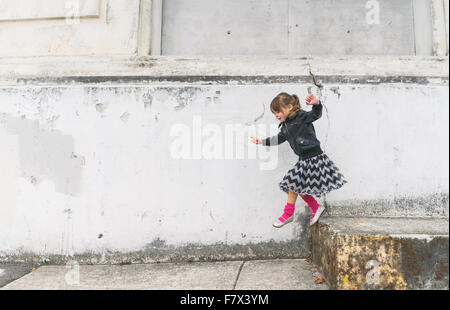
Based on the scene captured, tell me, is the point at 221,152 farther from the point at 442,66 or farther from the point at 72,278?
the point at 442,66

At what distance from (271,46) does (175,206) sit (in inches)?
79.1

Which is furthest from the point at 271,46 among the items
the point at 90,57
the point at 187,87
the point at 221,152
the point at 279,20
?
the point at 90,57

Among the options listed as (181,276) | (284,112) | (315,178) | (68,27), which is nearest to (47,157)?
(68,27)

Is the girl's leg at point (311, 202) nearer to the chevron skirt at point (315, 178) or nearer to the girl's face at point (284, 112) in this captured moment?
the chevron skirt at point (315, 178)

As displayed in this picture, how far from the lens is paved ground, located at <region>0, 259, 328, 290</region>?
242 cm

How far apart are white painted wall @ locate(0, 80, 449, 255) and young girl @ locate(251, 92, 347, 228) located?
0.30m

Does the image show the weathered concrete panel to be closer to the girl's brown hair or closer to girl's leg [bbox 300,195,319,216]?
the girl's brown hair

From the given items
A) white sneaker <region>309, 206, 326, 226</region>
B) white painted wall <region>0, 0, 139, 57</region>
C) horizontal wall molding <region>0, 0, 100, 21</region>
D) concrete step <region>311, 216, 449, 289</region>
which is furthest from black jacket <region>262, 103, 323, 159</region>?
horizontal wall molding <region>0, 0, 100, 21</region>

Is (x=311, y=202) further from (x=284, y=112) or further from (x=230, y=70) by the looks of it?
(x=230, y=70)

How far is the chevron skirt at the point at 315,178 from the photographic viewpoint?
2.62 m

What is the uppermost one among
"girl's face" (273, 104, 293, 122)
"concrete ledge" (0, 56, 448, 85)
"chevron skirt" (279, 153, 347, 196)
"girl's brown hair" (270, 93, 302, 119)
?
"concrete ledge" (0, 56, 448, 85)

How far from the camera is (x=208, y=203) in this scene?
3.05m
